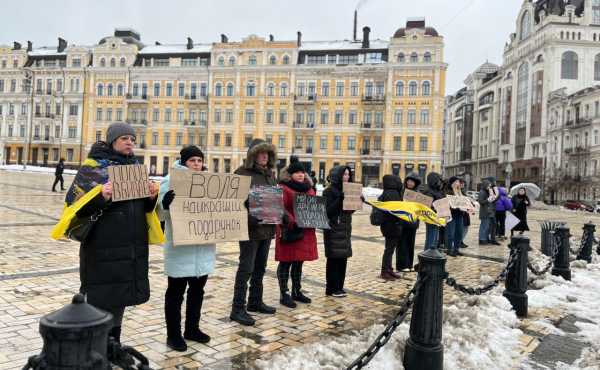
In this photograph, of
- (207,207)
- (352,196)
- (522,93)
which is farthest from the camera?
(522,93)

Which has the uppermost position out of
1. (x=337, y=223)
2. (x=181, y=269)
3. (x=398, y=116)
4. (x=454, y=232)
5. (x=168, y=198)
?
(x=398, y=116)

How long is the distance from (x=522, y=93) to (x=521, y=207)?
6274cm

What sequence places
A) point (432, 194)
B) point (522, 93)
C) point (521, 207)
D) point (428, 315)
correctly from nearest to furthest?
point (428, 315) → point (432, 194) → point (521, 207) → point (522, 93)

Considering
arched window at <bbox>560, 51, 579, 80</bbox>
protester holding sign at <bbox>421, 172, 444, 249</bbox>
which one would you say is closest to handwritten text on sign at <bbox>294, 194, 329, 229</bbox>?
protester holding sign at <bbox>421, 172, 444, 249</bbox>

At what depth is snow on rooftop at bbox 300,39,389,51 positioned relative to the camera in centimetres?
5744

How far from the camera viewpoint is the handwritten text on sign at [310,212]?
5.40 metres

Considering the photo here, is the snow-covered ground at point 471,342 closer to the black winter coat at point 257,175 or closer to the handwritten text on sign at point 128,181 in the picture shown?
the black winter coat at point 257,175

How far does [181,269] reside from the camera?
3.87 metres

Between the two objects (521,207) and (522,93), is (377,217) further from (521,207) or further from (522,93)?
(522,93)

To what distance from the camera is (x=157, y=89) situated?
61.7 m

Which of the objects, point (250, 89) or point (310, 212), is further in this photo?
point (250, 89)

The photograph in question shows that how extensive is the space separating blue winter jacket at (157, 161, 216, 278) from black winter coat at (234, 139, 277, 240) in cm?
85

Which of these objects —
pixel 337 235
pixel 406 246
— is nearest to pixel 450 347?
pixel 337 235

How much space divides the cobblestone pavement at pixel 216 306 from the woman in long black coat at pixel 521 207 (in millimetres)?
3776
